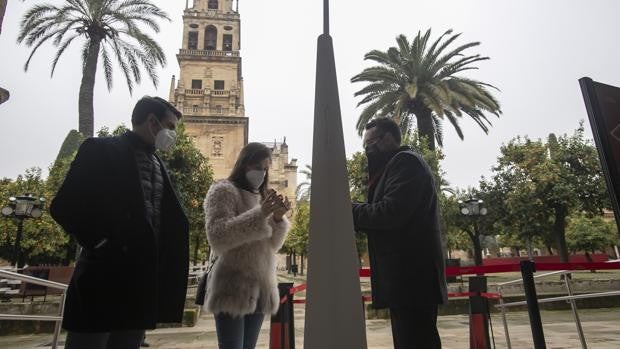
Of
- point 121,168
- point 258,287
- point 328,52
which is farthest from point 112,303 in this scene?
point 328,52

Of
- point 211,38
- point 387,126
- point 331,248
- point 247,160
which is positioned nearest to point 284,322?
point 247,160

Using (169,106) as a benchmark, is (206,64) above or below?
above

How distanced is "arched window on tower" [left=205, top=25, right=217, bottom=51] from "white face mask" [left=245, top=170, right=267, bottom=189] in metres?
45.5

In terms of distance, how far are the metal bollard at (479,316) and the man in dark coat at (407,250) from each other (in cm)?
194

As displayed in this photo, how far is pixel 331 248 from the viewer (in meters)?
1.43

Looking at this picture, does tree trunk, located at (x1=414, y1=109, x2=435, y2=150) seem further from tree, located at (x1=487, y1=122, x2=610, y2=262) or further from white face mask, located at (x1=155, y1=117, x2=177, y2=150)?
white face mask, located at (x1=155, y1=117, x2=177, y2=150)

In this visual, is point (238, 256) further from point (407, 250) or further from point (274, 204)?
point (407, 250)

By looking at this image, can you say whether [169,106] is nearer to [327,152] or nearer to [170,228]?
[170,228]

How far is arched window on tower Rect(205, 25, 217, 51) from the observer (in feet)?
146

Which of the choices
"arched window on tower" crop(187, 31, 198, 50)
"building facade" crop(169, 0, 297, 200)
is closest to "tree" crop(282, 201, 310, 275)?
"building facade" crop(169, 0, 297, 200)

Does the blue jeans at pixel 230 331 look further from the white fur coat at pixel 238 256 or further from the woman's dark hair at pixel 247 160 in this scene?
the woman's dark hair at pixel 247 160

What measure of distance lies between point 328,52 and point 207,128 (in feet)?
133

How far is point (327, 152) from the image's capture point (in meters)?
1.54

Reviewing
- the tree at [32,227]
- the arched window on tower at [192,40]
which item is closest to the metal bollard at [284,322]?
the tree at [32,227]
